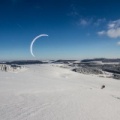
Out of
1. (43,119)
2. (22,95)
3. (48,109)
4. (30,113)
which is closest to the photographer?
(43,119)

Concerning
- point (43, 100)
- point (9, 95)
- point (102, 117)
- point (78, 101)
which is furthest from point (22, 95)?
point (102, 117)

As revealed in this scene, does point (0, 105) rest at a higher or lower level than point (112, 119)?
higher

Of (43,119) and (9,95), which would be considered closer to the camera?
(43,119)

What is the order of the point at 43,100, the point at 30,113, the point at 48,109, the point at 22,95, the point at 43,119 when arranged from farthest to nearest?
the point at 22,95 → the point at 43,100 → the point at 48,109 → the point at 30,113 → the point at 43,119

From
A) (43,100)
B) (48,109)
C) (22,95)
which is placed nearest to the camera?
(48,109)

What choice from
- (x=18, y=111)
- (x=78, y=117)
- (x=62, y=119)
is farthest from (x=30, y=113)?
(x=78, y=117)

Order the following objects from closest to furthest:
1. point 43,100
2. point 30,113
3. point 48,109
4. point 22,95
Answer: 1. point 30,113
2. point 48,109
3. point 43,100
4. point 22,95

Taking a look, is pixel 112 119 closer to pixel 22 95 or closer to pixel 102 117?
pixel 102 117

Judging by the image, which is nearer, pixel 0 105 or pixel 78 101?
pixel 0 105

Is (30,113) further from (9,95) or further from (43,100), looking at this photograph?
(9,95)
